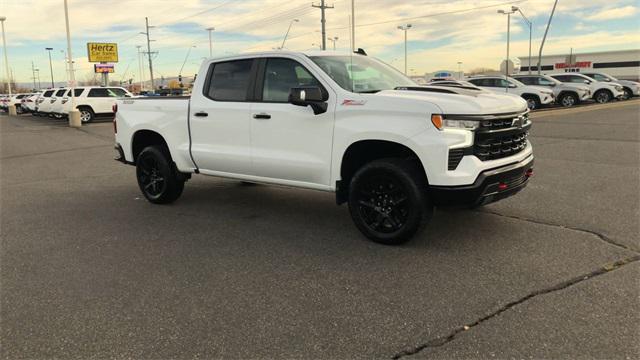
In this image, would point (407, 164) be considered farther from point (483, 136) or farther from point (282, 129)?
point (282, 129)

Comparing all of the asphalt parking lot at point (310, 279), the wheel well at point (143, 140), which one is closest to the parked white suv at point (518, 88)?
the asphalt parking lot at point (310, 279)

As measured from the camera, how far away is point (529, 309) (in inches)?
141

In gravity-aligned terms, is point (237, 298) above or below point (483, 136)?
below

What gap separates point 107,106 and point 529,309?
25.9 metres

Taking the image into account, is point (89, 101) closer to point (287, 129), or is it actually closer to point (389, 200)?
point (287, 129)

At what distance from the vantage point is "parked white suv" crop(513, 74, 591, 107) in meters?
25.8

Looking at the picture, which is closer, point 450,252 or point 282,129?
point 450,252

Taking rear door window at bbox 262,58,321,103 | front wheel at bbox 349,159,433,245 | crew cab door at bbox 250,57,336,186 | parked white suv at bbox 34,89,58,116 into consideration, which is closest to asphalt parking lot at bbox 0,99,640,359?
front wheel at bbox 349,159,433,245

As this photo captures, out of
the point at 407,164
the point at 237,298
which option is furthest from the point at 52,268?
the point at 407,164

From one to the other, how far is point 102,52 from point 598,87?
45.1 meters

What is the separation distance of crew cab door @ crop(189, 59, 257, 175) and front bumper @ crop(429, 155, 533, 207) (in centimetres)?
230

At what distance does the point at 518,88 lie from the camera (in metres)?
24.6

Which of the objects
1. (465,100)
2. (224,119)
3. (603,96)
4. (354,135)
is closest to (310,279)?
(354,135)

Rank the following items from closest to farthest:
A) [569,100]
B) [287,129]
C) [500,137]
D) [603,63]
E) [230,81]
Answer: [500,137]
[287,129]
[230,81]
[569,100]
[603,63]
